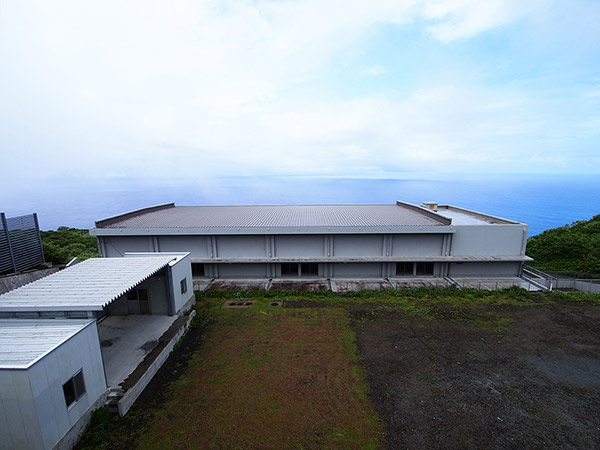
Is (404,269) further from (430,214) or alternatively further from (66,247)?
(66,247)

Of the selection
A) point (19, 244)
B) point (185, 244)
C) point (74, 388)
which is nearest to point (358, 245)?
point (185, 244)

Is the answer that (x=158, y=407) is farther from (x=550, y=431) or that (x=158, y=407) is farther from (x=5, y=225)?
(x=5, y=225)

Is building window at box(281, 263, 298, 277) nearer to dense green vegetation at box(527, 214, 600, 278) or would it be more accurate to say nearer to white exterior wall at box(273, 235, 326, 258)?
white exterior wall at box(273, 235, 326, 258)

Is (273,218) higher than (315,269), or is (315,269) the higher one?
(273,218)

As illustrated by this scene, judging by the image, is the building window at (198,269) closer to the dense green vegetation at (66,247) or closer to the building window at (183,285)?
the building window at (183,285)

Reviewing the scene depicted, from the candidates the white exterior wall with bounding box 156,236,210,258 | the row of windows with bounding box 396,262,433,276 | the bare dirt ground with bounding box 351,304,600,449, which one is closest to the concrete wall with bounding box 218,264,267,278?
the white exterior wall with bounding box 156,236,210,258

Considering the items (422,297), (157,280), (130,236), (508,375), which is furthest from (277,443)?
(130,236)
